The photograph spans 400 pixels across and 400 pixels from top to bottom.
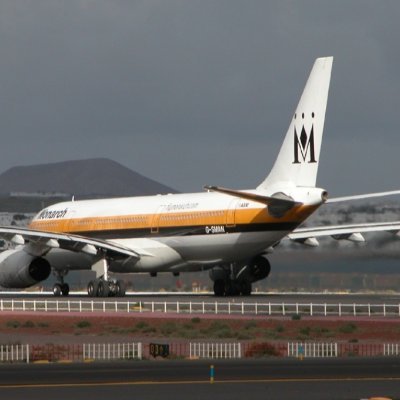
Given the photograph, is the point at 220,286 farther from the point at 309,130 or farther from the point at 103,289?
the point at 309,130

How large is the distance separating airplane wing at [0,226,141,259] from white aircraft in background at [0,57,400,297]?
6cm

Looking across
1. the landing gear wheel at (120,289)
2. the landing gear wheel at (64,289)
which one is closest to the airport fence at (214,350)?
the landing gear wheel at (120,289)

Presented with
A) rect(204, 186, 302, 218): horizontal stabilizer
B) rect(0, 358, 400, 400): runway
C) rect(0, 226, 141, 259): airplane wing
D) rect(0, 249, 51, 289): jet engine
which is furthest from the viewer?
rect(0, 249, 51, 289): jet engine

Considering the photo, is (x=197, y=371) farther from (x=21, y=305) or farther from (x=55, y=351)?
(x=21, y=305)

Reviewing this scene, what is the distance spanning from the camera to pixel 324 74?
7612 cm

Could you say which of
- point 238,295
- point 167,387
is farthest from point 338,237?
Result: point 167,387

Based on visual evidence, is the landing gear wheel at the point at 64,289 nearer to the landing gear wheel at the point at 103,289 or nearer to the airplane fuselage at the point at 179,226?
the airplane fuselage at the point at 179,226

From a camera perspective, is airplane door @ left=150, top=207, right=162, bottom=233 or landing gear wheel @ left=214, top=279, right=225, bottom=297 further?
landing gear wheel @ left=214, top=279, right=225, bottom=297

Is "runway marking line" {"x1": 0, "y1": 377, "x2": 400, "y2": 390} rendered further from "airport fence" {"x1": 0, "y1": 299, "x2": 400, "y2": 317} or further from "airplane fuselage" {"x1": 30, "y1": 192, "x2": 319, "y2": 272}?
"airplane fuselage" {"x1": 30, "y1": 192, "x2": 319, "y2": 272}

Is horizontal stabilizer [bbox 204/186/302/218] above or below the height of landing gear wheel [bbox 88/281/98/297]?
above

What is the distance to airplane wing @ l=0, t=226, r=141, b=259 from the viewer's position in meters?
80.6

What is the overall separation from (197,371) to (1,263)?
47.5 m

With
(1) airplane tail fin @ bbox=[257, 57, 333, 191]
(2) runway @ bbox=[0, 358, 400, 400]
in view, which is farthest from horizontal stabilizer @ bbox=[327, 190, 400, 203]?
(2) runway @ bbox=[0, 358, 400, 400]

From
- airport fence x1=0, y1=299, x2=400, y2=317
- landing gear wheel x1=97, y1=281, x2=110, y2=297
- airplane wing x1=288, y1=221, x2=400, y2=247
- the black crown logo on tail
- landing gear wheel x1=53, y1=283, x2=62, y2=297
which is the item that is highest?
the black crown logo on tail
